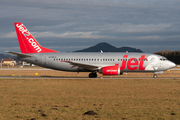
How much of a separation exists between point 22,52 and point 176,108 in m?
32.7

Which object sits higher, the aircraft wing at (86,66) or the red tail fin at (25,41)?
the red tail fin at (25,41)

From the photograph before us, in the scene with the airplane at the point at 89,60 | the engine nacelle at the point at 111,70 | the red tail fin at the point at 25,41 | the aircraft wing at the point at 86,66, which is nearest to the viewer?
the engine nacelle at the point at 111,70

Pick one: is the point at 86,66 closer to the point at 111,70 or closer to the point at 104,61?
the point at 104,61

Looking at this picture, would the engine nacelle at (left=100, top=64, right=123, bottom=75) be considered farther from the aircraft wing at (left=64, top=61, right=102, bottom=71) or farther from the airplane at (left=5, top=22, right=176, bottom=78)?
Answer: the aircraft wing at (left=64, top=61, right=102, bottom=71)

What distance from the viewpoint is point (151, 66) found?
38281mm

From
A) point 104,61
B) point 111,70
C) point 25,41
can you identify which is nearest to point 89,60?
point 104,61

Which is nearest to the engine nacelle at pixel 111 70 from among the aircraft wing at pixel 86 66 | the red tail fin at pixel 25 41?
the aircraft wing at pixel 86 66

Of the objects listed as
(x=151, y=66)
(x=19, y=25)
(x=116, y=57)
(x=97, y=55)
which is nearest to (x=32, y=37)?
(x=19, y=25)

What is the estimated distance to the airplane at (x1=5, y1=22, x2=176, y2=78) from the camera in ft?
125

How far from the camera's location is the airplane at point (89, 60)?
3812 centimetres

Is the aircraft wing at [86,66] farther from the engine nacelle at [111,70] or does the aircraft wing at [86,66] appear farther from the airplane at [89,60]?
the engine nacelle at [111,70]

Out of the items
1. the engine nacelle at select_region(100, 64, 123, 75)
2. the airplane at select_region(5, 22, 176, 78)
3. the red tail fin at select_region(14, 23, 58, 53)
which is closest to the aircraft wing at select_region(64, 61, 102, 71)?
the airplane at select_region(5, 22, 176, 78)

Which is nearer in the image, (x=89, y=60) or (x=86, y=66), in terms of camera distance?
(x=86, y=66)

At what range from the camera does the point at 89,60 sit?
1548 inches
